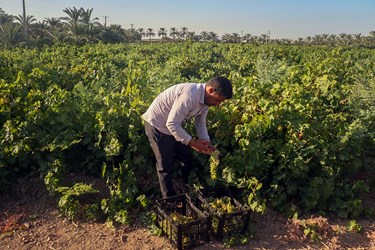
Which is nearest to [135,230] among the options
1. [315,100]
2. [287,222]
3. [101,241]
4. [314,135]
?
[101,241]

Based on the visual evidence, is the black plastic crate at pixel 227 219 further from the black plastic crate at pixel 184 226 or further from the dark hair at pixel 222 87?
the dark hair at pixel 222 87

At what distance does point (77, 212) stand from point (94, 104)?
4.25 feet

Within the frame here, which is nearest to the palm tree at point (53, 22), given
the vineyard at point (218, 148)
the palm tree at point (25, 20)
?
the palm tree at point (25, 20)

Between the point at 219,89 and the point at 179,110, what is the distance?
41cm

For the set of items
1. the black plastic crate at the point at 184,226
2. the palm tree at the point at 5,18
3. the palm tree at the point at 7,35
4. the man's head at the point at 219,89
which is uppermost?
the palm tree at the point at 5,18

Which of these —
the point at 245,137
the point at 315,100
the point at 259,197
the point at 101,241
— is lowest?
the point at 101,241

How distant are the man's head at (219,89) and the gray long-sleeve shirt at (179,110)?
0.10 metres

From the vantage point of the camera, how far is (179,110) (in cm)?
323

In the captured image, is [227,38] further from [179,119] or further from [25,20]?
[179,119]

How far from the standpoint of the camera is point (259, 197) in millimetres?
3715

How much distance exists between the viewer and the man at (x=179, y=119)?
3234mm

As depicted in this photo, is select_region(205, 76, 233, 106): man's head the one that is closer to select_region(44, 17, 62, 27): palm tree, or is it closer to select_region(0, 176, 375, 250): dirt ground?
select_region(0, 176, 375, 250): dirt ground

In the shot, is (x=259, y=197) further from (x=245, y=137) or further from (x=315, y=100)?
(x=315, y=100)

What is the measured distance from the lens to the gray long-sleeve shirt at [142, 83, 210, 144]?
3.25 metres
